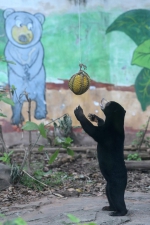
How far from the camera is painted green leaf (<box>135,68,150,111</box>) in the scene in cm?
957

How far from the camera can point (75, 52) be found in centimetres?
952

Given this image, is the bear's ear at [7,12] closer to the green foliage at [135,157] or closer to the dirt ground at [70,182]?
the dirt ground at [70,182]

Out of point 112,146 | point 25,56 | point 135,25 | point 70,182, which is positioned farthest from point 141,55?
point 112,146

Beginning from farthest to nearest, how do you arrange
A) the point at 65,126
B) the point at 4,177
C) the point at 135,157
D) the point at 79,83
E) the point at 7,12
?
the point at 7,12 < the point at 65,126 < the point at 135,157 < the point at 4,177 < the point at 79,83

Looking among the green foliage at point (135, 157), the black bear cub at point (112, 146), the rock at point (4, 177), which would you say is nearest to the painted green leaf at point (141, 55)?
the green foliage at point (135, 157)

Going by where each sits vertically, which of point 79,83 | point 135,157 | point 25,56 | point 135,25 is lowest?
point 135,157

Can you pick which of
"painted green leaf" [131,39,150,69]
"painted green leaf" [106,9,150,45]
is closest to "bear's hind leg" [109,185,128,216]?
"painted green leaf" [131,39,150,69]

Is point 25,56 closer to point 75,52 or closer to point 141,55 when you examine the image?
point 75,52

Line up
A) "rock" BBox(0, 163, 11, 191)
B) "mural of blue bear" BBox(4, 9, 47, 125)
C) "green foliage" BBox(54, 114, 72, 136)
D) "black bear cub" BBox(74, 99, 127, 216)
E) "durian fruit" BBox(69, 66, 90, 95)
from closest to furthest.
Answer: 1. "black bear cub" BBox(74, 99, 127, 216)
2. "durian fruit" BBox(69, 66, 90, 95)
3. "rock" BBox(0, 163, 11, 191)
4. "green foliage" BBox(54, 114, 72, 136)
5. "mural of blue bear" BBox(4, 9, 47, 125)

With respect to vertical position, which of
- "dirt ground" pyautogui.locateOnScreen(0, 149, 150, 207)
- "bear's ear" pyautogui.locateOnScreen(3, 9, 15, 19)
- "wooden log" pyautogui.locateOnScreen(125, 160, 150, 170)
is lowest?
"dirt ground" pyautogui.locateOnScreen(0, 149, 150, 207)

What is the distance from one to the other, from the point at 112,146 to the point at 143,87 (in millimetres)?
4503

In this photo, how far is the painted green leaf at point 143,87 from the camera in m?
9.57

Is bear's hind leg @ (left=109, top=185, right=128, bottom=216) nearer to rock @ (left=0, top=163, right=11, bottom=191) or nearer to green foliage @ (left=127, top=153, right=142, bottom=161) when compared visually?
rock @ (left=0, top=163, right=11, bottom=191)

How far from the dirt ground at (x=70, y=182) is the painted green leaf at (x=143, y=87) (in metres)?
1.85
